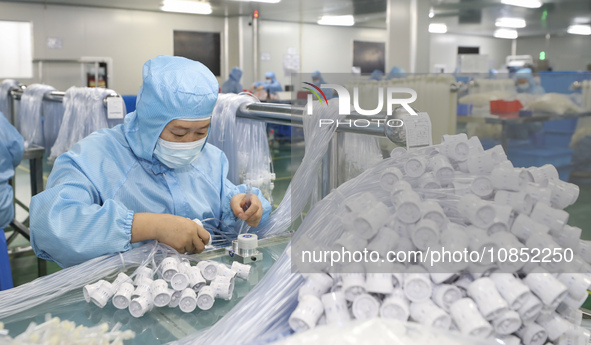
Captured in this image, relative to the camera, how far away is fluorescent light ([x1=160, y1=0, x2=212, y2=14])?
9.64m

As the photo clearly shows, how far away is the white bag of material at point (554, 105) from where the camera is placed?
185 inches

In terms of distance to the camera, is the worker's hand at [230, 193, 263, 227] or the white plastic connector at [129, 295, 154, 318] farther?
the worker's hand at [230, 193, 263, 227]

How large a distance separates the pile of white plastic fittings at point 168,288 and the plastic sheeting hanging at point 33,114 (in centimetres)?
290

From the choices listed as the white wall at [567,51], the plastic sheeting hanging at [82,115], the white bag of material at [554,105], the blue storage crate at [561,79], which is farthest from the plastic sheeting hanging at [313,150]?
the white wall at [567,51]

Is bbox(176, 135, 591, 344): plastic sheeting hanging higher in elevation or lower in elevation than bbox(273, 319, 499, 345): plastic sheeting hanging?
higher

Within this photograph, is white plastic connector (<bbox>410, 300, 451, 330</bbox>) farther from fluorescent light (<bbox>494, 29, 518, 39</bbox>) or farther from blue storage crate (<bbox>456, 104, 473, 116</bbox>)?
fluorescent light (<bbox>494, 29, 518, 39</bbox>)

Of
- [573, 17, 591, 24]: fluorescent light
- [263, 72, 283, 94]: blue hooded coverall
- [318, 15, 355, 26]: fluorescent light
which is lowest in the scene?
[263, 72, 283, 94]: blue hooded coverall

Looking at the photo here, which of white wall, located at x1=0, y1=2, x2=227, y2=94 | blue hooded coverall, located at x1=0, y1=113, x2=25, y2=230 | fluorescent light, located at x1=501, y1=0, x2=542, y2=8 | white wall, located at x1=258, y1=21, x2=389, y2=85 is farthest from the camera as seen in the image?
white wall, located at x1=258, y1=21, x2=389, y2=85

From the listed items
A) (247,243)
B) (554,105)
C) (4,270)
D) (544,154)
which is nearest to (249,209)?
(247,243)

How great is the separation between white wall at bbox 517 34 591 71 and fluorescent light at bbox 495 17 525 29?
2.11ft

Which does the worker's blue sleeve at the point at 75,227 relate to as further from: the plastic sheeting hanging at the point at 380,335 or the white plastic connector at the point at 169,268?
the plastic sheeting hanging at the point at 380,335

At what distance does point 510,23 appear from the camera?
11.1 metres

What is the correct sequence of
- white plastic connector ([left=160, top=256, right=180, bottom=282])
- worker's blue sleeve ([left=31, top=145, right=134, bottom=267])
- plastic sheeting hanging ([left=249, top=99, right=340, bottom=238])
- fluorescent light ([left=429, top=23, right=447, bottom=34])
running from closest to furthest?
1. white plastic connector ([left=160, top=256, right=180, bottom=282])
2. worker's blue sleeve ([left=31, top=145, right=134, bottom=267])
3. plastic sheeting hanging ([left=249, top=99, right=340, bottom=238])
4. fluorescent light ([left=429, top=23, right=447, bottom=34])

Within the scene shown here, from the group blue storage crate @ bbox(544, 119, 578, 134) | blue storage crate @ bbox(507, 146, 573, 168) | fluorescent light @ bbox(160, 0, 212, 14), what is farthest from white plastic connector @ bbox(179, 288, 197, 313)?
fluorescent light @ bbox(160, 0, 212, 14)
